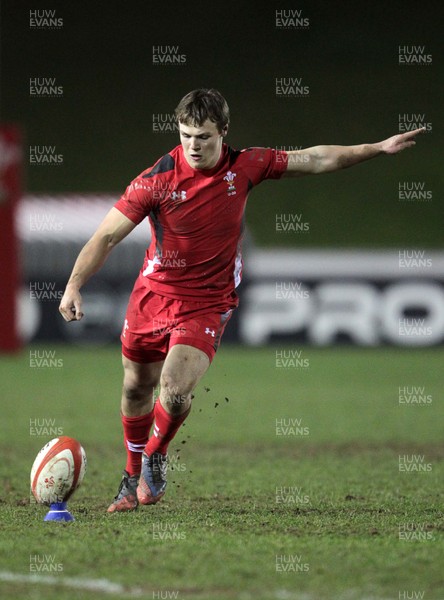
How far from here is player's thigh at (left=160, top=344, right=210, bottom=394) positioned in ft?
21.0

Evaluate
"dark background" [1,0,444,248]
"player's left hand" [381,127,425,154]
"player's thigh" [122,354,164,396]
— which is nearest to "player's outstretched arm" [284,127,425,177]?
"player's left hand" [381,127,425,154]

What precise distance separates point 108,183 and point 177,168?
67.1ft

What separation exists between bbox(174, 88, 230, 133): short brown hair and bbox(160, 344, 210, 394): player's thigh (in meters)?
1.32

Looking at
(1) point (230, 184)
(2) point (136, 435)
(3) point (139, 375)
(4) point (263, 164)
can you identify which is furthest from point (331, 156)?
(2) point (136, 435)

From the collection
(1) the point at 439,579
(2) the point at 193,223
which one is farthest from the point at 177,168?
(1) the point at 439,579

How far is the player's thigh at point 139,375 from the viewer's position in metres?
6.87

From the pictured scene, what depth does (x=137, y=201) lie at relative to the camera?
646 cm

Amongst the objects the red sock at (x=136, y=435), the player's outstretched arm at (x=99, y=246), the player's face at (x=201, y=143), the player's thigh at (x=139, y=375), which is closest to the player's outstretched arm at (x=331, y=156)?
the player's face at (x=201, y=143)

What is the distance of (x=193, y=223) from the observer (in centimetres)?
665

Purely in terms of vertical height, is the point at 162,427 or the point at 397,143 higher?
the point at 397,143

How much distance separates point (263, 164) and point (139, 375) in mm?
1521

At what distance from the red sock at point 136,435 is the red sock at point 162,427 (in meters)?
0.28

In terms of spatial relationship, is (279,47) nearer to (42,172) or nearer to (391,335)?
(42,172)

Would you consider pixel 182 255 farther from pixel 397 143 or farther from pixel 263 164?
pixel 397 143
